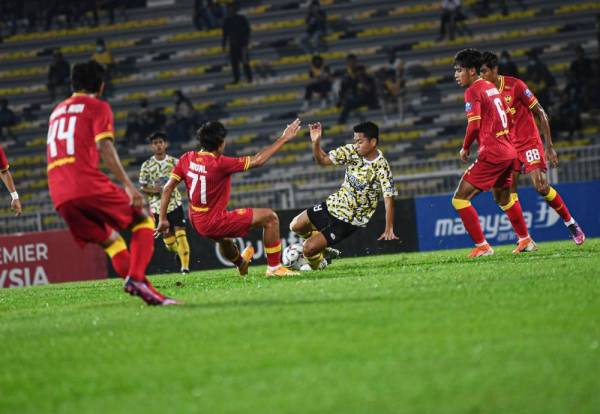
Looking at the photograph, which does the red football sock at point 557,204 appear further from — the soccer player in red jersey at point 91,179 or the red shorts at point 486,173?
the soccer player in red jersey at point 91,179

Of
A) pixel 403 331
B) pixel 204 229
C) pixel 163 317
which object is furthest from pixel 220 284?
pixel 403 331

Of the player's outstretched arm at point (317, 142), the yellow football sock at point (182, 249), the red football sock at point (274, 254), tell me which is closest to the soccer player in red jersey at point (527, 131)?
the player's outstretched arm at point (317, 142)

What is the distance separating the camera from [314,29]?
30.3 metres

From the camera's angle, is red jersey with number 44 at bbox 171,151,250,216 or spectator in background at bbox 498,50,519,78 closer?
red jersey with number 44 at bbox 171,151,250,216

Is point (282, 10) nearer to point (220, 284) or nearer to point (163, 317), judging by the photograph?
point (220, 284)

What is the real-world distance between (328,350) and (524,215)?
14984 mm

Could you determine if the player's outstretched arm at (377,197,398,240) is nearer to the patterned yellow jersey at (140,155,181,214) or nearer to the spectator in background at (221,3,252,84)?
the patterned yellow jersey at (140,155,181,214)

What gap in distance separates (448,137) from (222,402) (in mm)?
23353

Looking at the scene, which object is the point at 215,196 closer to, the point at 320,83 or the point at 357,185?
the point at 357,185

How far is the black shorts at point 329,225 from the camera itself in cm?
1298

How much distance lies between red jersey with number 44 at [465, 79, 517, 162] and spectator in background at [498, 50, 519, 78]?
12.4 m

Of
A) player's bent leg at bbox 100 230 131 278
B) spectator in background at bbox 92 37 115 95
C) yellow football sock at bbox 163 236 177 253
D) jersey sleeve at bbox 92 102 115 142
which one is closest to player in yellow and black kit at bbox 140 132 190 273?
yellow football sock at bbox 163 236 177 253

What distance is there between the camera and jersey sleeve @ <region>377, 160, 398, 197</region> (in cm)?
1280

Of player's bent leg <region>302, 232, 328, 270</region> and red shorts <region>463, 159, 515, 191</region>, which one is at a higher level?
red shorts <region>463, 159, 515, 191</region>
